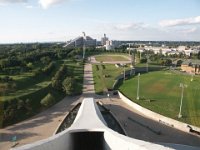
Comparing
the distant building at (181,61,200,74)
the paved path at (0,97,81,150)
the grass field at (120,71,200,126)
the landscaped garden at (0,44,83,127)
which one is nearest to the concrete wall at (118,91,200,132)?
the grass field at (120,71,200,126)

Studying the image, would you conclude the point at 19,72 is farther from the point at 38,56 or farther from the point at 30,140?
the point at 30,140

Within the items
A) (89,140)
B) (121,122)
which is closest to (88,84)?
(121,122)

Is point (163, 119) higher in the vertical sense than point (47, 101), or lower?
lower

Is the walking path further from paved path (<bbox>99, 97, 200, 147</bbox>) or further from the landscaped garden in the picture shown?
the landscaped garden

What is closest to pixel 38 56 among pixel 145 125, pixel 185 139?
pixel 145 125

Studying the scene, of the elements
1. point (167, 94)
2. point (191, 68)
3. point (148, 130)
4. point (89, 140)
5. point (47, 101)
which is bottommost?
point (148, 130)

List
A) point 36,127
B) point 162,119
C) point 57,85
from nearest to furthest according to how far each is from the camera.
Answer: point 36,127 < point 162,119 < point 57,85

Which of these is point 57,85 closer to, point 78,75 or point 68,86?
point 68,86

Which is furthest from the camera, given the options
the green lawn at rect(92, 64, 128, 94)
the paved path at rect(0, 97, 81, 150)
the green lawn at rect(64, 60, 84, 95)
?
the green lawn at rect(64, 60, 84, 95)
